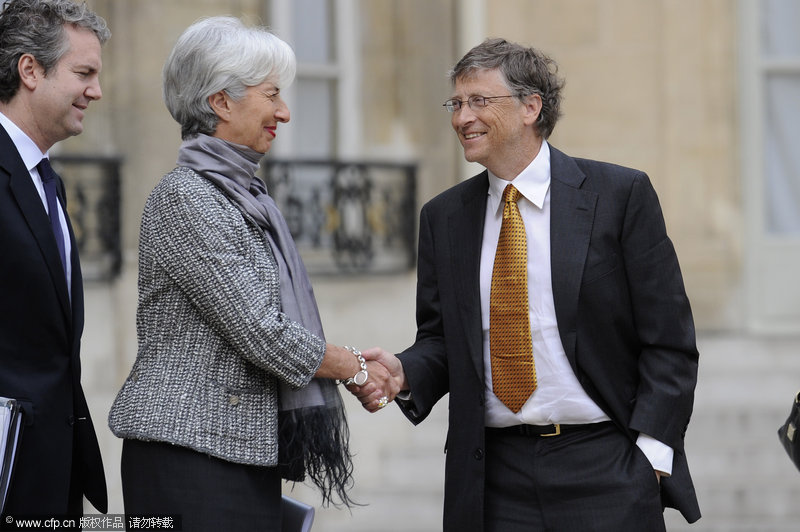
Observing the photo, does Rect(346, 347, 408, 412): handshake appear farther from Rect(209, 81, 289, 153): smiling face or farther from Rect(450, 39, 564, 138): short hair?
Rect(450, 39, 564, 138): short hair

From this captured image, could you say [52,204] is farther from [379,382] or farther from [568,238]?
[568,238]

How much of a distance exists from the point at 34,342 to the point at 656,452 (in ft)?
5.64

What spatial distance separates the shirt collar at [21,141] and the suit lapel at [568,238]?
146 centimetres

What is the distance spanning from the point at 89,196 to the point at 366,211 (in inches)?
78.6

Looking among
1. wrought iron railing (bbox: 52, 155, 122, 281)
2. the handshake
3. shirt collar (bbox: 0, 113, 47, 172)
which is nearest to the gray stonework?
wrought iron railing (bbox: 52, 155, 122, 281)

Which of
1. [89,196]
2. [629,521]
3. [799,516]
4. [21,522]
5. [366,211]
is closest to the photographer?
[21,522]

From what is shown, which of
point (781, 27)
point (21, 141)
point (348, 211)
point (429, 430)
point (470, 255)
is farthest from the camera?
point (781, 27)

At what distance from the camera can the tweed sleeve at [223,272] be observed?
122 inches

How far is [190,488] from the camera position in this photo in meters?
3.11

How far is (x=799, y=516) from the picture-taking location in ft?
22.5

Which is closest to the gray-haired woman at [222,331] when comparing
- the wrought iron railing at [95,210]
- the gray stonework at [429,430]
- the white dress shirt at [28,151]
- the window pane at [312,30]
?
the white dress shirt at [28,151]

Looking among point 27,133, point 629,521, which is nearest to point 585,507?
point 629,521

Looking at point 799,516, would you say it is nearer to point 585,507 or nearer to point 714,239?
point 714,239

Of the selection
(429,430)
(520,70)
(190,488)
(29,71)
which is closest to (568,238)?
(520,70)
